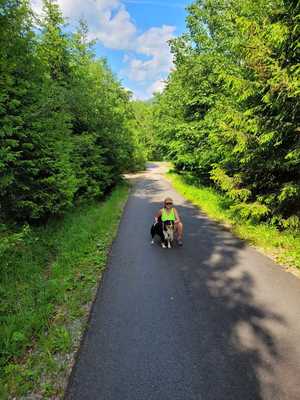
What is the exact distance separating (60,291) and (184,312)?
218 centimetres

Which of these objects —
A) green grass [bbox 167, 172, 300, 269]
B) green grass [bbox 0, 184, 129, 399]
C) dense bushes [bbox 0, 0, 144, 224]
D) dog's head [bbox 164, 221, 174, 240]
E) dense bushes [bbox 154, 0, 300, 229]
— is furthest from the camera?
dog's head [bbox 164, 221, 174, 240]

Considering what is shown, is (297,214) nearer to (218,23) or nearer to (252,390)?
(252,390)

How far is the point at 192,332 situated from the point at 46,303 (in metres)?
2.34

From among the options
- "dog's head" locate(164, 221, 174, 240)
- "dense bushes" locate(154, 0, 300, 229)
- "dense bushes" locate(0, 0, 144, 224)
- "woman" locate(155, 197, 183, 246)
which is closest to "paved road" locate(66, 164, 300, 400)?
"dog's head" locate(164, 221, 174, 240)

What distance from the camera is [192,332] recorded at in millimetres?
3463

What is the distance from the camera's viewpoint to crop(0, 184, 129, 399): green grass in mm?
2838

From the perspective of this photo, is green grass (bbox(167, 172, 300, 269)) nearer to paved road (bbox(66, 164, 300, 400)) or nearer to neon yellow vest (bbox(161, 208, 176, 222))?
paved road (bbox(66, 164, 300, 400))

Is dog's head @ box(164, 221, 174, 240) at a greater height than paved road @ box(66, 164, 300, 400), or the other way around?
dog's head @ box(164, 221, 174, 240)

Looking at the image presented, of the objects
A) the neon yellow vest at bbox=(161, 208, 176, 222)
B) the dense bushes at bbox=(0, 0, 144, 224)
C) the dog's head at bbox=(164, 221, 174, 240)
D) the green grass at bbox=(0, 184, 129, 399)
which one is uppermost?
the dense bushes at bbox=(0, 0, 144, 224)

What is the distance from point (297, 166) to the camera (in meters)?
6.84

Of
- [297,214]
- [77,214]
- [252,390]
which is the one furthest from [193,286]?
[77,214]

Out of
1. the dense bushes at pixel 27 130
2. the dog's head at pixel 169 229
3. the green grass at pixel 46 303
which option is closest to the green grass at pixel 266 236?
the dog's head at pixel 169 229

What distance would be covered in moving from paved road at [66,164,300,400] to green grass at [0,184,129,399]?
273 mm

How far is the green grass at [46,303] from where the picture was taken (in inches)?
112
